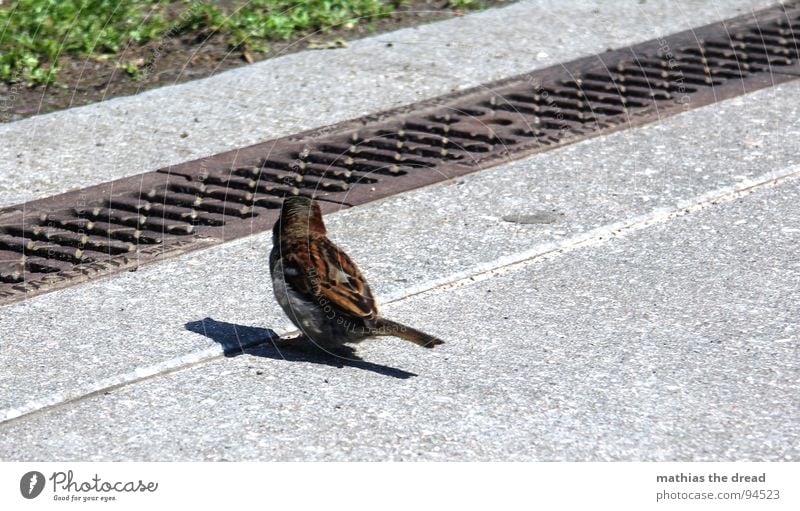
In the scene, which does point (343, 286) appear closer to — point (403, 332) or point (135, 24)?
point (403, 332)

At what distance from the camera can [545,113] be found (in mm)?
7805

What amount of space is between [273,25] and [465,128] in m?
2.30

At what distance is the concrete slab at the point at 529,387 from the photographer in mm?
4234

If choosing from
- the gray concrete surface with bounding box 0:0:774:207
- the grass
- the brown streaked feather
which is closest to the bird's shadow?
the brown streaked feather

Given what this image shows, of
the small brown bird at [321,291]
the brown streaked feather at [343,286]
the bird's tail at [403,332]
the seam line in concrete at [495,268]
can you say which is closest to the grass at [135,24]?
the seam line in concrete at [495,268]

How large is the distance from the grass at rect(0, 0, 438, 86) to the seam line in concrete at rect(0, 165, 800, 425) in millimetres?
3624

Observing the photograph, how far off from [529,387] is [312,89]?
399cm

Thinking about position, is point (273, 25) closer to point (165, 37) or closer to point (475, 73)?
point (165, 37)

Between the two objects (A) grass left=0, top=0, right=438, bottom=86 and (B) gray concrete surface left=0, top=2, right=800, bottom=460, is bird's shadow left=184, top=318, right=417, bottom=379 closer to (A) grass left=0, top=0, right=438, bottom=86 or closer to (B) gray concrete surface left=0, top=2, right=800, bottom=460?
(B) gray concrete surface left=0, top=2, right=800, bottom=460

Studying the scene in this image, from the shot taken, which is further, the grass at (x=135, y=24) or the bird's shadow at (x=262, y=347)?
the grass at (x=135, y=24)

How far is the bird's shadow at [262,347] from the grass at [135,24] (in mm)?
3780

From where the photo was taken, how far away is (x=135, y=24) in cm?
926

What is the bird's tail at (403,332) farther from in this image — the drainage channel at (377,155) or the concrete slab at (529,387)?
the drainage channel at (377,155)
